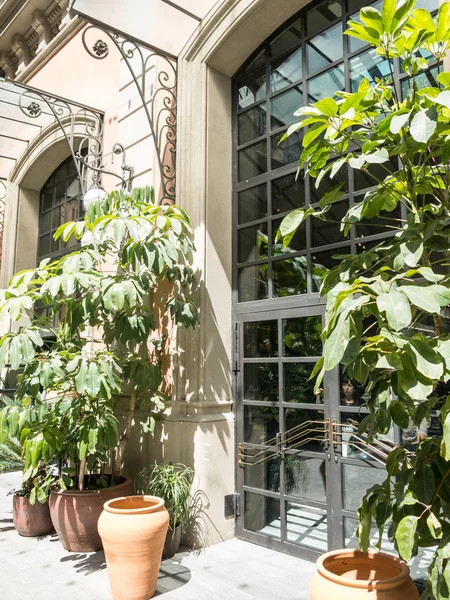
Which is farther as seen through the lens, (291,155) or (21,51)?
(21,51)

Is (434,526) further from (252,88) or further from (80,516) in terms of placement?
(252,88)

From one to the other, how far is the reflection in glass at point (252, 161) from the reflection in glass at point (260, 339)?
142cm

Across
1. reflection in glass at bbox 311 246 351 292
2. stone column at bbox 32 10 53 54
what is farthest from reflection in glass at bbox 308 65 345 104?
stone column at bbox 32 10 53 54

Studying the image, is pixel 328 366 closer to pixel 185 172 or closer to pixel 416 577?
pixel 416 577

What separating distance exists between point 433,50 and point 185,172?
2977 mm

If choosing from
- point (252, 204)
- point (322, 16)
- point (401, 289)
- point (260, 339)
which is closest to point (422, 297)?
point (401, 289)

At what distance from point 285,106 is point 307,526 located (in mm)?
3534

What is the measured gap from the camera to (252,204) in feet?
16.0

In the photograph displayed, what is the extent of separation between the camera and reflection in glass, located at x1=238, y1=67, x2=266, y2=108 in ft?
16.2

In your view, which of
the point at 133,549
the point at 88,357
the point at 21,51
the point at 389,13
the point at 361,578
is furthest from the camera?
the point at 21,51

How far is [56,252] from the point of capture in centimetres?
784

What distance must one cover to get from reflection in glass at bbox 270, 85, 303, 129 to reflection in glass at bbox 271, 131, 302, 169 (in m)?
0.13

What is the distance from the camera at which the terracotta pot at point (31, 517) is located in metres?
4.68

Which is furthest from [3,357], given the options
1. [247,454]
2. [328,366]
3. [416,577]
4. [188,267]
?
[416,577]
